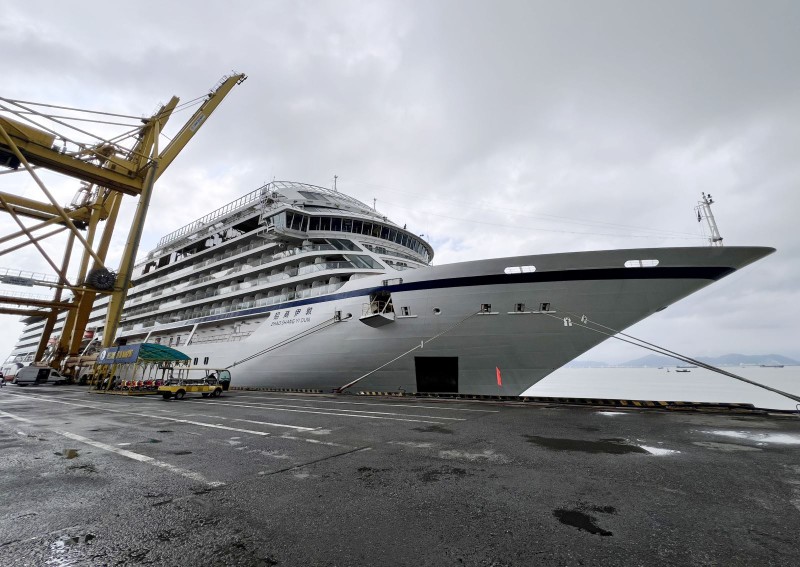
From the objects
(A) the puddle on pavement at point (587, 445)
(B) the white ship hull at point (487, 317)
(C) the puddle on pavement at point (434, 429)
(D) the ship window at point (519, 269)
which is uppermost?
(D) the ship window at point (519, 269)

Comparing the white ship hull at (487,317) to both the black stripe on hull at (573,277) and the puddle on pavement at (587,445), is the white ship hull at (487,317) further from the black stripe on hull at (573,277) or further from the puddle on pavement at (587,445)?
the puddle on pavement at (587,445)

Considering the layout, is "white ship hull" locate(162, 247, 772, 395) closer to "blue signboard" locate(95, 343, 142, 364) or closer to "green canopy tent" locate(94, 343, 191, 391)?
"green canopy tent" locate(94, 343, 191, 391)

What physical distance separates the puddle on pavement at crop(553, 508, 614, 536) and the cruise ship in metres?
9.79

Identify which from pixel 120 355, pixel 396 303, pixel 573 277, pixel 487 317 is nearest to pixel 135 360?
pixel 120 355

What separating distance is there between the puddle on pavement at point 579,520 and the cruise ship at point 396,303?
9787mm

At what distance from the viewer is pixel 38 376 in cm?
3384

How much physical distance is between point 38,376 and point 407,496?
152ft

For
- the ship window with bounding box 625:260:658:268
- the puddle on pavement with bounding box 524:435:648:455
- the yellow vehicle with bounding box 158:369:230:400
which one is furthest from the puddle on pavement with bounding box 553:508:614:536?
the yellow vehicle with bounding box 158:369:230:400

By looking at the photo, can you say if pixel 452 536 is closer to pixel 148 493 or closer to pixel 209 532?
pixel 209 532

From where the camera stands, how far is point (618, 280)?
477 inches

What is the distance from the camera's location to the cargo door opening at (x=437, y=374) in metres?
14.5

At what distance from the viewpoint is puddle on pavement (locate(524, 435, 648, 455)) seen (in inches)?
230

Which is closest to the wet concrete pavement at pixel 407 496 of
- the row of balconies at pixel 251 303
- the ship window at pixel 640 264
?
the ship window at pixel 640 264

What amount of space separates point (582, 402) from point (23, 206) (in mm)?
38998
